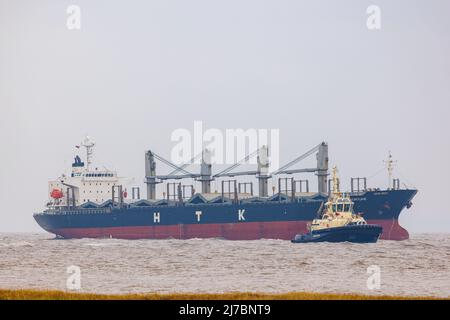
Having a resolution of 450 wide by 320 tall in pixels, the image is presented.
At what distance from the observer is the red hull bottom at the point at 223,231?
96.6 metres

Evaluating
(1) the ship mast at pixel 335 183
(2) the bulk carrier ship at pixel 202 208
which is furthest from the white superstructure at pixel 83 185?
(1) the ship mast at pixel 335 183

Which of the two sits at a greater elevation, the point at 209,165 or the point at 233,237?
the point at 209,165

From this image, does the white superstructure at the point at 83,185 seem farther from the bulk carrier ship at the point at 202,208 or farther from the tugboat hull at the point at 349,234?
the tugboat hull at the point at 349,234

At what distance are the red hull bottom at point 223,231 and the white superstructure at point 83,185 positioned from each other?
7639 millimetres

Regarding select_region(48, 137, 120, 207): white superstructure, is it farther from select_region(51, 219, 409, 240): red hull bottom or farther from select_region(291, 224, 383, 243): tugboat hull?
select_region(291, 224, 383, 243): tugboat hull

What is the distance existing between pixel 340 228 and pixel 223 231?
88.9ft

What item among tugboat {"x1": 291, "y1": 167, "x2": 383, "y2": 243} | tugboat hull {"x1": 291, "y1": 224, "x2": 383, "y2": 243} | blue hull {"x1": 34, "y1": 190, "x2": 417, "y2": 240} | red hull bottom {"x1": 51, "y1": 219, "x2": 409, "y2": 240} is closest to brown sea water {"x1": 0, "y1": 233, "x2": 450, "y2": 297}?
tugboat hull {"x1": 291, "y1": 224, "x2": 383, "y2": 243}

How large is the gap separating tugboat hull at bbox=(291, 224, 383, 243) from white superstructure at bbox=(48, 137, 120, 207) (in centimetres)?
5039

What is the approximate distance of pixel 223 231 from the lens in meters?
104

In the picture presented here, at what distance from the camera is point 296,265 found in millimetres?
54344

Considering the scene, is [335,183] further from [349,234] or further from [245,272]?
[245,272]

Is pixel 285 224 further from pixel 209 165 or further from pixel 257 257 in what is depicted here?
pixel 257 257
